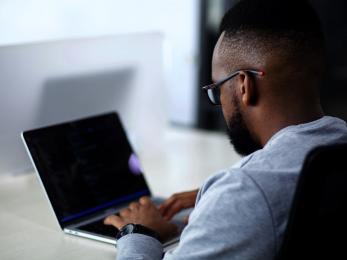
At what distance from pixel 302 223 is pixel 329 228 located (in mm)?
59

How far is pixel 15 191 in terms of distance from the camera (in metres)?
1.89

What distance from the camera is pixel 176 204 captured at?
161 centimetres

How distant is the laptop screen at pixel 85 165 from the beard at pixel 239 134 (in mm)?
475

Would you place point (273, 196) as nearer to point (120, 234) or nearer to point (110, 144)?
point (120, 234)

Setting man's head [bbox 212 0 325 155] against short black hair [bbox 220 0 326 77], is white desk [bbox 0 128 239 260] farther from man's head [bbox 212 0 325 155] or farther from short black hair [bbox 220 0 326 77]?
short black hair [bbox 220 0 326 77]

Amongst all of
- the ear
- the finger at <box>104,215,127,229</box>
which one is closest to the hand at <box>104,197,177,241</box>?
the finger at <box>104,215,127,229</box>

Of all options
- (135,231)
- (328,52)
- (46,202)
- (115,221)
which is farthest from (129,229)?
(328,52)

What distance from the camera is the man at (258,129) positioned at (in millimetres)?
1070

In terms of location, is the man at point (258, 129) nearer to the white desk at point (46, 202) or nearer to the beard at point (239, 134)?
the beard at point (239, 134)

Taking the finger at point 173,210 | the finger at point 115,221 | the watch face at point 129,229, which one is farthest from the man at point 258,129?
the finger at point 173,210

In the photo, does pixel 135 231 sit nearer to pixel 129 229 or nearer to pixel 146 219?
pixel 129 229

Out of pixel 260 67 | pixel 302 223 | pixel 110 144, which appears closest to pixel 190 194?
pixel 110 144

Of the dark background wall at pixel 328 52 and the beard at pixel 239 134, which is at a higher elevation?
the beard at pixel 239 134

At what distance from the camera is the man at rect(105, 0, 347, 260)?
1070 mm
